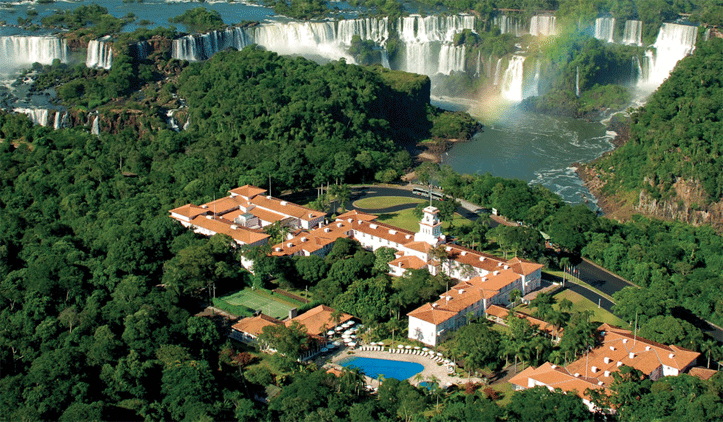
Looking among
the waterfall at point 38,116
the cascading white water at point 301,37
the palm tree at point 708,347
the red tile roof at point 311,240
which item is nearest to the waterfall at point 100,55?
the cascading white water at point 301,37

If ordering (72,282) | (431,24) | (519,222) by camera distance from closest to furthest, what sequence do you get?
(72,282), (519,222), (431,24)

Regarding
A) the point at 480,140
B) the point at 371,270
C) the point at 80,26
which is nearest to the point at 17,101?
the point at 80,26

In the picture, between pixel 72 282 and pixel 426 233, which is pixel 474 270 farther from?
pixel 72 282

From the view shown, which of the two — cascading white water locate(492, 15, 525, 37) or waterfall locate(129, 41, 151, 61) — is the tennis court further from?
cascading white water locate(492, 15, 525, 37)

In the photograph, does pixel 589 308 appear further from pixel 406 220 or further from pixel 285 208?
pixel 285 208

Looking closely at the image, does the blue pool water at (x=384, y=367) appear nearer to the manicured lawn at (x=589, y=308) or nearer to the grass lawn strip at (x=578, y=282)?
the manicured lawn at (x=589, y=308)

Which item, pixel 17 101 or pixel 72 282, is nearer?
pixel 72 282

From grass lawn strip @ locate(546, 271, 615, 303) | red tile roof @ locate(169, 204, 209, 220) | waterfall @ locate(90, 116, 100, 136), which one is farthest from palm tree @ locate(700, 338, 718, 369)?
waterfall @ locate(90, 116, 100, 136)
